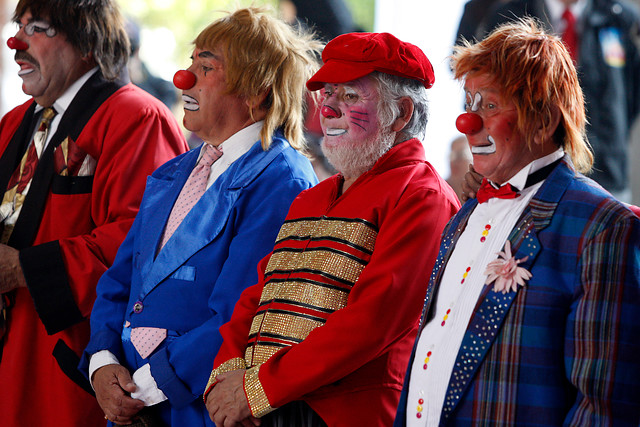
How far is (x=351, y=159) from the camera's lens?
2168mm

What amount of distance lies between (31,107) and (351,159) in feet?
5.10

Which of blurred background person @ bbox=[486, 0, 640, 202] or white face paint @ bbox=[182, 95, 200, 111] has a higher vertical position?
white face paint @ bbox=[182, 95, 200, 111]

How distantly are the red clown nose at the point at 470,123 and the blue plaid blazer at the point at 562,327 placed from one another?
0.64ft

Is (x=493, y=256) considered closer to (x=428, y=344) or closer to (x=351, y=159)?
(x=428, y=344)

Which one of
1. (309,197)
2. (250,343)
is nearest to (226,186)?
(309,197)

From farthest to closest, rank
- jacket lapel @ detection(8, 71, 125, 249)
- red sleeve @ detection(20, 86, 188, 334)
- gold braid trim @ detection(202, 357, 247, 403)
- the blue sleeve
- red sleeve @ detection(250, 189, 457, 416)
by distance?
1. jacket lapel @ detection(8, 71, 125, 249)
2. red sleeve @ detection(20, 86, 188, 334)
3. the blue sleeve
4. gold braid trim @ detection(202, 357, 247, 403)
5. red sleeve @ detection(250, 189, 457, 416)

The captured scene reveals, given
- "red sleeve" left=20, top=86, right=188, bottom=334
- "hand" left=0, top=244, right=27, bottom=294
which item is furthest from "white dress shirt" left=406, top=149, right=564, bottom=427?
"hand" left=0, top=244, right=27, bottom=294

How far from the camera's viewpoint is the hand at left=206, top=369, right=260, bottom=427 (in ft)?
6.43

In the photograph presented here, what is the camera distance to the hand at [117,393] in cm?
233

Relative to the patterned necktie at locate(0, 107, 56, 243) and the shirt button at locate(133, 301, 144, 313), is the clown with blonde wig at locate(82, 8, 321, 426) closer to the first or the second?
the shirt button at locate(133, 301, 144, 313)

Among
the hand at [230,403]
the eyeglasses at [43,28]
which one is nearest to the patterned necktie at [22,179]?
the eyeglasses at [43,28]

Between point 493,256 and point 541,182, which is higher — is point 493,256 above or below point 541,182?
below

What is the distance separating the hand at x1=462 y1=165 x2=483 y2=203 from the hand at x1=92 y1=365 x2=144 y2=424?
1.11 meters

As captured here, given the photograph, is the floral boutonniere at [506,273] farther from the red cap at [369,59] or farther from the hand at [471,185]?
the red cap at [369,59]
